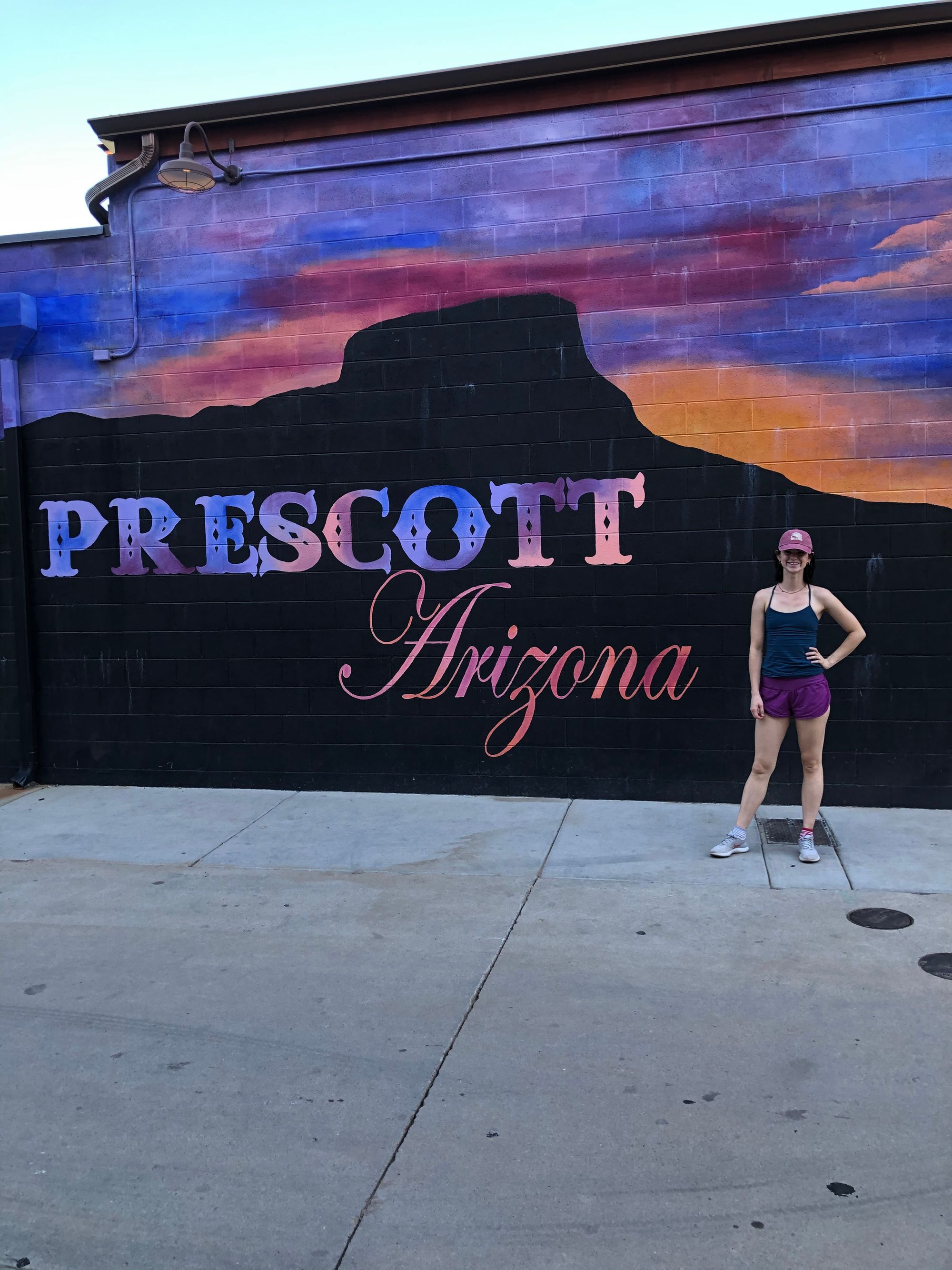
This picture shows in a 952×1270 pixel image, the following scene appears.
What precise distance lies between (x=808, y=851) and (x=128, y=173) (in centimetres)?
691

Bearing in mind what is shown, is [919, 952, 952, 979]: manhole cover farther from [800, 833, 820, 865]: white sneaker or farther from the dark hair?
the dark hair

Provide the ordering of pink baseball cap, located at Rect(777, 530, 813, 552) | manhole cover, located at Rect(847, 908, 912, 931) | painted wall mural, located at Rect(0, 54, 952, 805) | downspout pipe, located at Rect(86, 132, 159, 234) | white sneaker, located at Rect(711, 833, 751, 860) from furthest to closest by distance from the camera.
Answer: downspout pipe, located at Rect(86, 132, 159, 234) < painted wall mural, located at Rect(0, 54, 952, 805) < white sneaker, located at Rect(711, 833, 751, 860) < pink baseball cap, located at Rect(777, 530, 813, 552) < manhole cover, located at Rect(847, 908, 912, 931)

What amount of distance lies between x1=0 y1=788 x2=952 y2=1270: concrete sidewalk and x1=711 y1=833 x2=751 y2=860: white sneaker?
8cm

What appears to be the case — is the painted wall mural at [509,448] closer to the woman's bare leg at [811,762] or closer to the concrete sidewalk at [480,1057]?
the woman's bare leg at [811,762]

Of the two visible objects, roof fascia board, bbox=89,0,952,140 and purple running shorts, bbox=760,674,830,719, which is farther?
roof fascia board, bbox=89,0,952,140

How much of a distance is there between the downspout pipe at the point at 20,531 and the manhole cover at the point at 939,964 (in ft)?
22.5

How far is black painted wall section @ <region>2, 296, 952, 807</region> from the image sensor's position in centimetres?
699

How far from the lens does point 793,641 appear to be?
19.4 feet

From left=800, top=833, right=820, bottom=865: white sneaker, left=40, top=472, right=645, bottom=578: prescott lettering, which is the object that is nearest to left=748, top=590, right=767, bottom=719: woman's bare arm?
left=800, top=833, right=820, bottom=865: white sneaker

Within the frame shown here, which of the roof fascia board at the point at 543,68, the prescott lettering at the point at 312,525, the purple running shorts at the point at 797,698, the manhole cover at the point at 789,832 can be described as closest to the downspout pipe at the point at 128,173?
the roof fascia board at the point at 543,68

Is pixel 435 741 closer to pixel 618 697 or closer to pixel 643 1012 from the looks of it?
pixel 618 697

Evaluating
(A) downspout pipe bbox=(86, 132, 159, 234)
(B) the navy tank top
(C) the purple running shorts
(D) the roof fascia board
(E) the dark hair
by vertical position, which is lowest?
(C) the purple running shorts

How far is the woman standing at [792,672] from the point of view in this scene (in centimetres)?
591

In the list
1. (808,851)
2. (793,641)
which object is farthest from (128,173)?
(808,851)
